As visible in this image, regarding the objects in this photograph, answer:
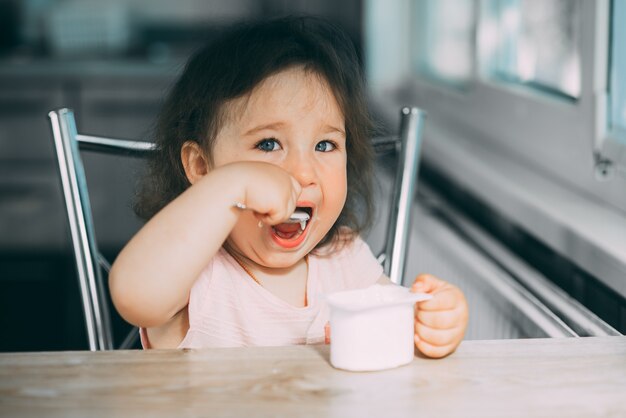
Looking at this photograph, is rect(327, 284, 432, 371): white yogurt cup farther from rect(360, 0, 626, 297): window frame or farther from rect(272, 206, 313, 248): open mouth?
rect(360, 0, 626, 297): window frame

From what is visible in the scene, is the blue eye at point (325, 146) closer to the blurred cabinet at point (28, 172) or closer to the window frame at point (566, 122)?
the window frame at point (566, 122)

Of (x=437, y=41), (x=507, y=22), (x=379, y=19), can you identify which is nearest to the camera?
(x=507, y=22)

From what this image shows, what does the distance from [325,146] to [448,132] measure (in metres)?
1.04

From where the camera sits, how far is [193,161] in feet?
3.47

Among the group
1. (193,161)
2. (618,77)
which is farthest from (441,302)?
(618,77)

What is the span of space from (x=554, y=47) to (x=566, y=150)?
211mm

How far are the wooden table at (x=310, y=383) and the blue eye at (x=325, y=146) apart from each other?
1.01 feet

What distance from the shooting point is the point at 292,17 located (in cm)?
110

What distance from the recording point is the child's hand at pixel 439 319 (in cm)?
74

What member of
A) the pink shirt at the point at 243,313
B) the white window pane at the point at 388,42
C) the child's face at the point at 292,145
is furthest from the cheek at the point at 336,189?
the white window pane at the point at 388,42

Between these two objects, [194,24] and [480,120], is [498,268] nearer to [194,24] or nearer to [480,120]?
[480,120]

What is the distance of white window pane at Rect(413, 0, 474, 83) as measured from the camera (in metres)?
2.11

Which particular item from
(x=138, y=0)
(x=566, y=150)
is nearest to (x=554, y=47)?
(x=566, y=150)

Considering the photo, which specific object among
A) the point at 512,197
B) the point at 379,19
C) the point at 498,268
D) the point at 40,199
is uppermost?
the point at 379,19
